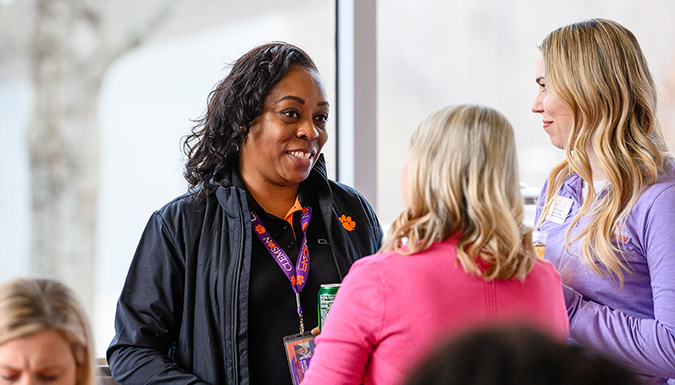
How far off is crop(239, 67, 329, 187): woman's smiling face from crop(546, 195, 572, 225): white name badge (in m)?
0.68

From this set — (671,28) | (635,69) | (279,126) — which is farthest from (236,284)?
(671,28)

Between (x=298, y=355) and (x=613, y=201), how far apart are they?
33.9 inches

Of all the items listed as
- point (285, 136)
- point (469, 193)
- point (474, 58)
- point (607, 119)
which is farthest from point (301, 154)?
point (474, 58)

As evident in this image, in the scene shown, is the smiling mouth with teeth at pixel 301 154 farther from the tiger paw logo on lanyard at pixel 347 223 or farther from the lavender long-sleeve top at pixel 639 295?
the lavender long-sleeve top at pixel 639 295

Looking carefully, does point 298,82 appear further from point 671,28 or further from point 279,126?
point 671,28

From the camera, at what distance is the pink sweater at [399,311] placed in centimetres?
127

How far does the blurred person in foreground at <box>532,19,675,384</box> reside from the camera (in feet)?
5.21

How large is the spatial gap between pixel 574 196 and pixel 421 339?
0.80 metres

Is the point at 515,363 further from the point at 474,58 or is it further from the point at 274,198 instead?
the point at 474,58

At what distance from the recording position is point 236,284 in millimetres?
1705

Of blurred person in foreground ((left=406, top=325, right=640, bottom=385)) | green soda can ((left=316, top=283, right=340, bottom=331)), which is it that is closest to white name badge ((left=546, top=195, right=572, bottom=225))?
green soda can ((left=316, top=283, right=340, bottom=331))

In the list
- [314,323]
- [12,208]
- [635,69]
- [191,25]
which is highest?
[191,25]

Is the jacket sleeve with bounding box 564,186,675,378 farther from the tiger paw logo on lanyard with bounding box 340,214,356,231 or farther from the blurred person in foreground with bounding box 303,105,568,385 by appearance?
the tiger paw logo on lanyard with bounding box 340,214,356,231

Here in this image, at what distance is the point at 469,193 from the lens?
1.31 metres
